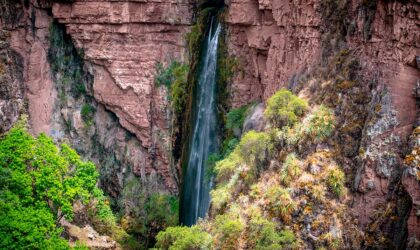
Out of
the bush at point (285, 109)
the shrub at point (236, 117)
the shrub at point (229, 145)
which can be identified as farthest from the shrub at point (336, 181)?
the shrub at point (236, 117)

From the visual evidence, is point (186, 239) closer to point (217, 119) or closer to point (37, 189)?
Result: point (37, 189)

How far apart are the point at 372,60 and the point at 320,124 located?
2.91 metres

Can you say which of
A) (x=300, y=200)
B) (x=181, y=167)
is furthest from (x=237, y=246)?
(x=181, y=167)

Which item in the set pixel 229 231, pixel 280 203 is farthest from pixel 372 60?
pixel 229 231

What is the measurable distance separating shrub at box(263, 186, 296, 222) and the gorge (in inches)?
2.8

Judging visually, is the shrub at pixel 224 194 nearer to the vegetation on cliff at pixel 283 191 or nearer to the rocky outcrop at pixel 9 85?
the vegetation on cliff at pixel 283 191

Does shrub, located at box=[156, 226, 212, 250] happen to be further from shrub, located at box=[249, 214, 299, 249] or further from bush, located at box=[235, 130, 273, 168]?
bush, located at box=[235, 130, 273, 168]

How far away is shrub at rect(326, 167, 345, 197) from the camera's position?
68.1ft

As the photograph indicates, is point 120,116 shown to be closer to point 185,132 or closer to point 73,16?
point 185,132

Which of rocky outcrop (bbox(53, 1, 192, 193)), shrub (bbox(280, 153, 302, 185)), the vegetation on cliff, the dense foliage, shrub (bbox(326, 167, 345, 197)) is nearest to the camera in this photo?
the vegetation on cliff

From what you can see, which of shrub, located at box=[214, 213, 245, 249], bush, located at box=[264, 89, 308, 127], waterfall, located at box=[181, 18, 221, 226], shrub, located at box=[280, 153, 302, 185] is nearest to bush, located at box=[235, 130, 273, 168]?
bush, located at box=[264, 89, 308, 127]

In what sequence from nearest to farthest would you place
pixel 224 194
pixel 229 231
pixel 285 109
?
pixel 229 231, pixel 285 109, pixel 224 194

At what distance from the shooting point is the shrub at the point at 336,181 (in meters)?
20.8

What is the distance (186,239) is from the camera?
2258 cm
